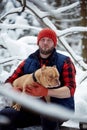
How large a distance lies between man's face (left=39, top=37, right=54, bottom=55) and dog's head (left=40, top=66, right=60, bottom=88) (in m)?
0.19

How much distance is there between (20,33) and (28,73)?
834 cm

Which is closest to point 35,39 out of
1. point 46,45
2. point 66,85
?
point 46,45

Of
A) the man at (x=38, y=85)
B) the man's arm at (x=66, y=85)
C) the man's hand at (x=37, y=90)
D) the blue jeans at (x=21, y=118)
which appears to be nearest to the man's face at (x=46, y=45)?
the man at (x=38, y=85)

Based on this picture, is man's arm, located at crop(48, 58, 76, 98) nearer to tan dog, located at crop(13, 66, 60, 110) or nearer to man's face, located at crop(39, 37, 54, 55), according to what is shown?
tan dog, located at crop(13, 66, 60, 110)

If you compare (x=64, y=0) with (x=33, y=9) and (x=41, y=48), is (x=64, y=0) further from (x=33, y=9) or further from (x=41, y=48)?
(x=41, y=48)

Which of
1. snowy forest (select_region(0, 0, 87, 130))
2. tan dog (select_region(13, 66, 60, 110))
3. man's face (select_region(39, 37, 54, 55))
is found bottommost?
snowy forest (select_region(0, 0, 87, 130))

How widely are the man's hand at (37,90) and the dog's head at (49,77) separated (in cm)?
3

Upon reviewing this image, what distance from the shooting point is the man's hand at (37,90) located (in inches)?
114

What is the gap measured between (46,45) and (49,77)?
32 cm

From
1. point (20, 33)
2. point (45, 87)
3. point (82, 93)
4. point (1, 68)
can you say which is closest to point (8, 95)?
point (45, 87)

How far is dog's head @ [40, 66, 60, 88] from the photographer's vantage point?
9.56 feet

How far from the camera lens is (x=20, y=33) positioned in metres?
11.5

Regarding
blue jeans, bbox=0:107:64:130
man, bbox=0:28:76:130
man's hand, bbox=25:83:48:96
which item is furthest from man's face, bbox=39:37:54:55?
blue jeans, bbox=0:107:64:130

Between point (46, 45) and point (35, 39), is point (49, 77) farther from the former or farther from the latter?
point (35, 39)
